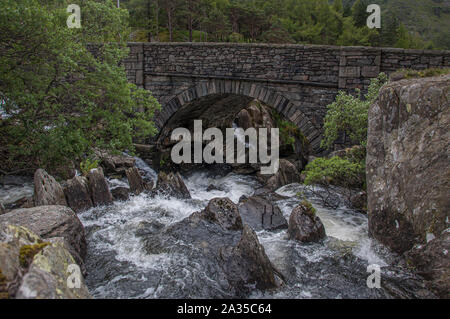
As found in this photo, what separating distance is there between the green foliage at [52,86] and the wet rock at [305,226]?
21.2 feet

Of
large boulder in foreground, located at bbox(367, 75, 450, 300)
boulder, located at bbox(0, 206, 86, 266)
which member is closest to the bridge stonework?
large boulder in foreground, located at bbox(367, 75, 450, 300)

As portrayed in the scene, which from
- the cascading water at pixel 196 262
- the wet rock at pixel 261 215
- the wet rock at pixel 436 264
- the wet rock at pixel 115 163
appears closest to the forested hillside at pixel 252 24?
the wet rock at pixel 115 163

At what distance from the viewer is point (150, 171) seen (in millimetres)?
17531

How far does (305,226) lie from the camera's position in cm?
861

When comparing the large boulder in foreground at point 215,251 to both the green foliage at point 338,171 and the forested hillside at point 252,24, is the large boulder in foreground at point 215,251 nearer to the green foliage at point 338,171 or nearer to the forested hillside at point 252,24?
the green foliage at point 338,171

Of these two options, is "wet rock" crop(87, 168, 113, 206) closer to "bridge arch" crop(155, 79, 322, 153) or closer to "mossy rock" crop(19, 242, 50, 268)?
"bridge arch" crop(155, 79, 322, 153)

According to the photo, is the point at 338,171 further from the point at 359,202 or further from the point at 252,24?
the point at 252,24

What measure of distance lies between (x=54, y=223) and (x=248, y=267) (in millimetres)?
4217

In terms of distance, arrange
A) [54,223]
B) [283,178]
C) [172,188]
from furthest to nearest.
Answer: [283,178]
[172,188]
[54,223]

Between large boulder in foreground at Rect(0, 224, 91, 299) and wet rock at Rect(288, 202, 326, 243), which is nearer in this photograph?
large boulder in foreground at Rect(0, 224, 91, 299)

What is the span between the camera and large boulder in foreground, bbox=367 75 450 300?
6059 mm

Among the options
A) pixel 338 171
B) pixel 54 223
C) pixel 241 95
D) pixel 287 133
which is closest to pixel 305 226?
pixel 338 171

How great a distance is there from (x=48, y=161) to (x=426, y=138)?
426 inches

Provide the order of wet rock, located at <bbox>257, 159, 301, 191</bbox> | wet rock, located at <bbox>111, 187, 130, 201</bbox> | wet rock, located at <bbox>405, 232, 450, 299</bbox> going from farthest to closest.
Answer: wet rock, located at <bbox>257, 159, 301, 191</bbox> < wet rock, located at <bbox>111, 187, 130, 201</bbox> < wet rock, located at <bbox>405, 232, 450, 299</bbox>
